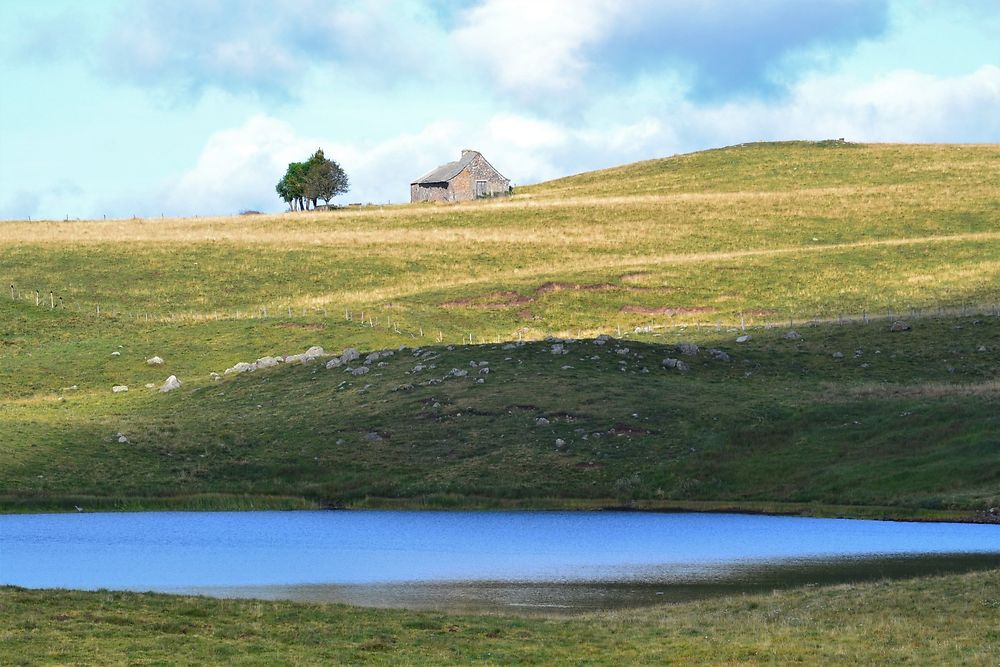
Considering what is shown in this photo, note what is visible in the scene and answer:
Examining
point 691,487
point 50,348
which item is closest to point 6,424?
point 50,348

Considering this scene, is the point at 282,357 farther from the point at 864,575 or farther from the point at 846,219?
the point at 846,219

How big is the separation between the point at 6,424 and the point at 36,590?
33988mm

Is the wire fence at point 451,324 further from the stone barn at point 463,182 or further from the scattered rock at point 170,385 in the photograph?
the stone barn at point 463,182

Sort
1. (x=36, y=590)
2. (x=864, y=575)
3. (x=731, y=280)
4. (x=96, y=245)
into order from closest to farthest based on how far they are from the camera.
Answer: (x=36, y=590)
(x=864, y=575)
(x=731, y=280)
(x=96, y=245)

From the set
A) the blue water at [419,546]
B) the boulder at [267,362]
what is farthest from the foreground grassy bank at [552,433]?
the blue water at [419,546]

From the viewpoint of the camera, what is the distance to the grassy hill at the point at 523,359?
182ft

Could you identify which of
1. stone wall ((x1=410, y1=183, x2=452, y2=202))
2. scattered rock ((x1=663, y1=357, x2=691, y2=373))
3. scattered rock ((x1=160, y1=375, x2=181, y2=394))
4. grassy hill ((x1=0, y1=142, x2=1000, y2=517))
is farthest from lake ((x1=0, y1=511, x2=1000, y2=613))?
stone wall ((x1=410, y1=183, x2=452, y2=202))

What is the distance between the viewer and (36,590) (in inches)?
1180

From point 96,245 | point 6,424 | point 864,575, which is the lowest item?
point 864,575

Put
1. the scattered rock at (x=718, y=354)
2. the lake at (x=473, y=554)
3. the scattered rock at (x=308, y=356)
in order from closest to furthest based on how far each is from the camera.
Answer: the lake at (x=473, y=554)
the scattered rock at (x=718, y=354)
the scattered rock at (x=308, y=356)

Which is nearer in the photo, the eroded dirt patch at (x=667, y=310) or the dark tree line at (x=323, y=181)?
the eroded dirt patch at (x=667, y=310)

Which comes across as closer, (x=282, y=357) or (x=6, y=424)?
(x=6, y=424)

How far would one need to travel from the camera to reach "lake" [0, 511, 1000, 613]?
35.0m

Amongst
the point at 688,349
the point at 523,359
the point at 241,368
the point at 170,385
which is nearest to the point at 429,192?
the point at 241,368
